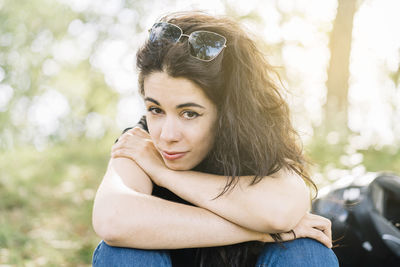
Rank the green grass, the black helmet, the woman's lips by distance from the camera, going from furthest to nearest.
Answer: the green grass, the black helmet, the woman's lips

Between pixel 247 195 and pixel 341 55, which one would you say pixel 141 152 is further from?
pixel 341 55

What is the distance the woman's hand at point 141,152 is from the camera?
70.6 inches

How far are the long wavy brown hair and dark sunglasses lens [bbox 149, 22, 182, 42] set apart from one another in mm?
25

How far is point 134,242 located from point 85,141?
5.81m

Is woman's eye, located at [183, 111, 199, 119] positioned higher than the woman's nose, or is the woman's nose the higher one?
woman's eye, located at [183, 111, 199, 119]

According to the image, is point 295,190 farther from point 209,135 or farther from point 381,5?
point 381,5

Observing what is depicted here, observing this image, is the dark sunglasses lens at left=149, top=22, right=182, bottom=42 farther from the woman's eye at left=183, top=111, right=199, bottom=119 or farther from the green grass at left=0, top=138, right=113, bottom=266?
the green grass at left=0, top=138, right=113, bottom=266

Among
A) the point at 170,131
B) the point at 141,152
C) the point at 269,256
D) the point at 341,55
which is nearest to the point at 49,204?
the point at 141,152

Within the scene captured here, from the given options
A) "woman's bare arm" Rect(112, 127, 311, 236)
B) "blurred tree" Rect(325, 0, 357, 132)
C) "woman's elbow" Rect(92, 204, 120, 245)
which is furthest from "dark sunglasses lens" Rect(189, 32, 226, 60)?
"blurred tree" Rect(325, 0, 357, 132)

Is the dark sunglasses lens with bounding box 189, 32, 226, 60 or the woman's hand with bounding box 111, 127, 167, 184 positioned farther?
the woman's hand with bounding box 111, 127, 167, 184

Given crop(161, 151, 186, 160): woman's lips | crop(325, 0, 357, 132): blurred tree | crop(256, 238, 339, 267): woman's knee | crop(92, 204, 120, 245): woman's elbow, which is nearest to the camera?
crop(92, 204, 120, 245): woman's elbow

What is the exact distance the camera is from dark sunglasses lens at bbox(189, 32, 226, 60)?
1644 mm

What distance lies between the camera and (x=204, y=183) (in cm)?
170

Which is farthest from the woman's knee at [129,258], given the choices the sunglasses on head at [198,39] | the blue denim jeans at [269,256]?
the sunglasses on head at [198,39]
